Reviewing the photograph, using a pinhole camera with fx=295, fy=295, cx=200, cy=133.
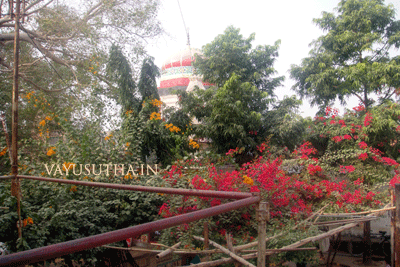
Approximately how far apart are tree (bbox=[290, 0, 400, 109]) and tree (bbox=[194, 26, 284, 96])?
1.07 metres

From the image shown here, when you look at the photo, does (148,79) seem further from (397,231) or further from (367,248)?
(367,248)

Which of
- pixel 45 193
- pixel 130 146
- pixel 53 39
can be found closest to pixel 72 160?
pixel 45 193

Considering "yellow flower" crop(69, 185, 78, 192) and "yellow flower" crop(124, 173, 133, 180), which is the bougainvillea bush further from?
"yellow flower" crop(69, 185, 78, 192)

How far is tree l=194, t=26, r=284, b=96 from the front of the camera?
7.88m

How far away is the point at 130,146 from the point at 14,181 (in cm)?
211

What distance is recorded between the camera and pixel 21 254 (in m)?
0.52

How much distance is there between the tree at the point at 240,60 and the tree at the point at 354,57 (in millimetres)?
1074

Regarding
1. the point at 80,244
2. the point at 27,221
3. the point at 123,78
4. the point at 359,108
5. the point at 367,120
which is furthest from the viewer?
the point at 359,108

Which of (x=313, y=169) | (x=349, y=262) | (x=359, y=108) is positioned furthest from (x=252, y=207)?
(x=359, y=108)

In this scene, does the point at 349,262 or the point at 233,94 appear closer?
the point at 349,262

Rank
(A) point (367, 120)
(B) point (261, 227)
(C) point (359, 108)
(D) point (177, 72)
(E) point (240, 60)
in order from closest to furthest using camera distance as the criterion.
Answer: (B) point (261, 227) → (A) point (367, 120) → (C) point (359, 108) → (E) point (240, 60) → (D) point (177, 72)

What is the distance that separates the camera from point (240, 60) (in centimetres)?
800

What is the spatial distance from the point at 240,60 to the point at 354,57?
3090 millimetres

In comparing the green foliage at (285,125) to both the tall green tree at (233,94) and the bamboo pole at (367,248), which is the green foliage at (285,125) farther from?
the bamboo pole at (367,248)
